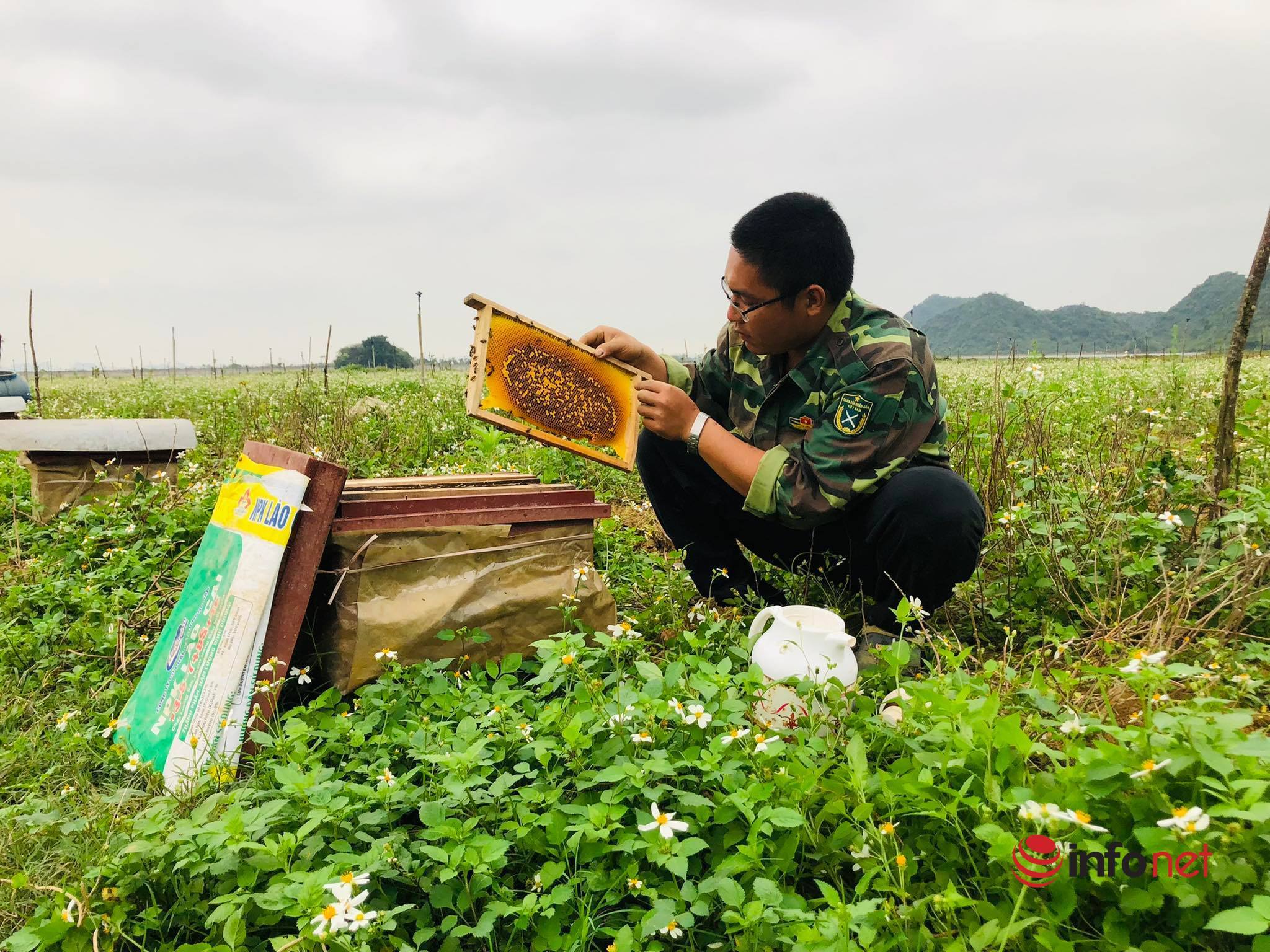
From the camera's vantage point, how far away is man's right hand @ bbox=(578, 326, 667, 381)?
3551 mm

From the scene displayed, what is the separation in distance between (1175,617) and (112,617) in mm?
4158

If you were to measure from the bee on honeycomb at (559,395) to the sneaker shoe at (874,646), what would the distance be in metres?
1.38

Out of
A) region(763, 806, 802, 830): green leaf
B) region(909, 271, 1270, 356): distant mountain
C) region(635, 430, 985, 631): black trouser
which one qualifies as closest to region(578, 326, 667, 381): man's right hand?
region(635, 430, 985, 631): black trouser

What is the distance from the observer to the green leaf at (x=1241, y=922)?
114 centimetres

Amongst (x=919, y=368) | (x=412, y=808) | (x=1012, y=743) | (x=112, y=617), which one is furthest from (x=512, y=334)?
(x=1012, y=743)

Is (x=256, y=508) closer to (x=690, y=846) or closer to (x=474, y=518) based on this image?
(x=474, y=518)

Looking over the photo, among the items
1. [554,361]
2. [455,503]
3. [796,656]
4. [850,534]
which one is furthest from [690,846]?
[554,361]

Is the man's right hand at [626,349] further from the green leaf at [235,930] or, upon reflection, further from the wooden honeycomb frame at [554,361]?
the green leaf at [235,930]

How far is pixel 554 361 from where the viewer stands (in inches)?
132

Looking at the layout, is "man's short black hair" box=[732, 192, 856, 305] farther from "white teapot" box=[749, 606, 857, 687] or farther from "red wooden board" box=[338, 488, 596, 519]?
"white teapot" box=[749, 606, 857, 687]

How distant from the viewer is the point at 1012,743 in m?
1.60

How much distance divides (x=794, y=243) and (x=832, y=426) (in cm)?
74

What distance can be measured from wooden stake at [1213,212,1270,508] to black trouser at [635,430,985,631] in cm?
117

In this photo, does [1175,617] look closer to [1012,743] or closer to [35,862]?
[1012,743]
